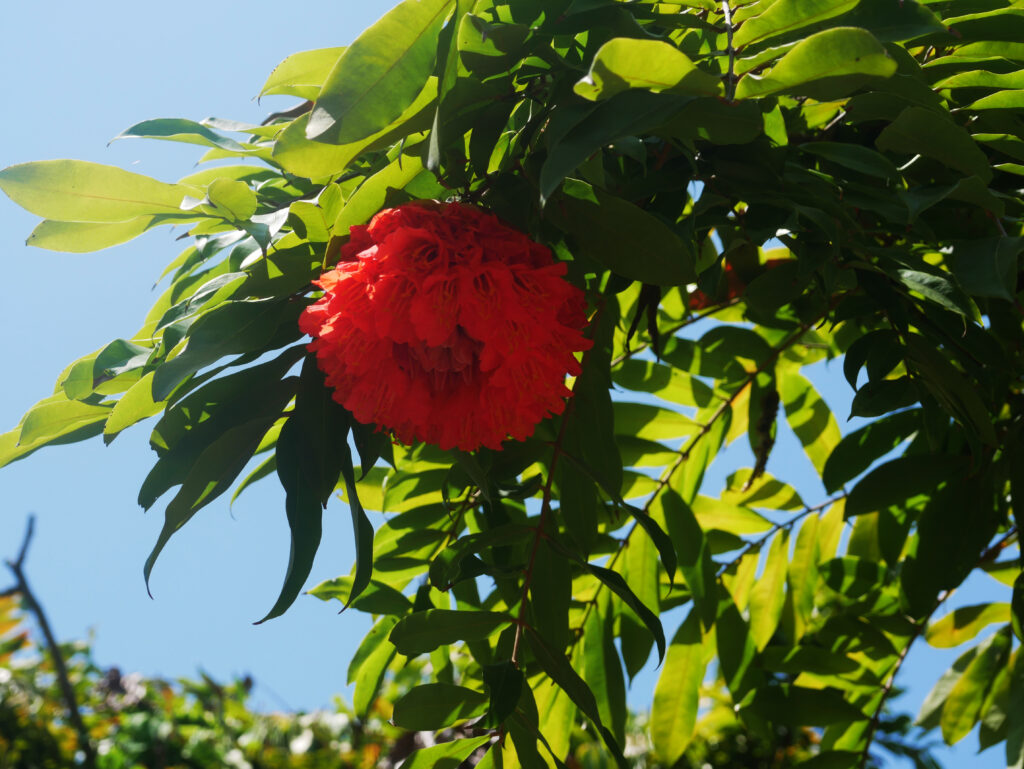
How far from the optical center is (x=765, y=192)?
2.23 feet

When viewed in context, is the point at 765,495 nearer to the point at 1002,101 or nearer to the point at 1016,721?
the point at 1016,721

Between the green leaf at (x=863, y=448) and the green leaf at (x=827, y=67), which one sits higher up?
the green leaf at (x=827, y=67)

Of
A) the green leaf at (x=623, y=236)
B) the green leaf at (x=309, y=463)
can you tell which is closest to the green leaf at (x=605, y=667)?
the green leaf at (x=309, y=463)

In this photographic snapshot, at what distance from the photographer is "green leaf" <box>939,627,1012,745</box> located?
133 centimetres

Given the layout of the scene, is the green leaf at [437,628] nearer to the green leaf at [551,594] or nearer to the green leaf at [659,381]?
the green leaf at [551,594]

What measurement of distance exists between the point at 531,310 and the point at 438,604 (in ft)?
1.77

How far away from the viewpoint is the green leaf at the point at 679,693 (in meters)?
1.17

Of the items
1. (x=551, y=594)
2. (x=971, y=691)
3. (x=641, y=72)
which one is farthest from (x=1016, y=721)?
(x=641, y=72)

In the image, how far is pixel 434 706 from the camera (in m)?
0.84

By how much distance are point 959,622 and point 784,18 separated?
3.81 ft

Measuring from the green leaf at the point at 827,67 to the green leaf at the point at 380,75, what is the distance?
21 cm

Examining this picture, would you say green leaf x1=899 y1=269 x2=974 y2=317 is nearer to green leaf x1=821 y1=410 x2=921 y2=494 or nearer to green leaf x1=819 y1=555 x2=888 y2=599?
green leaf x1=821 y1=410 x2=921 y2=494

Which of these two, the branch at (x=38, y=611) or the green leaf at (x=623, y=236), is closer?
the green leaf at (x=623, y=236)

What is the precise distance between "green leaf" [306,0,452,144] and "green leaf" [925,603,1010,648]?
126 cm
